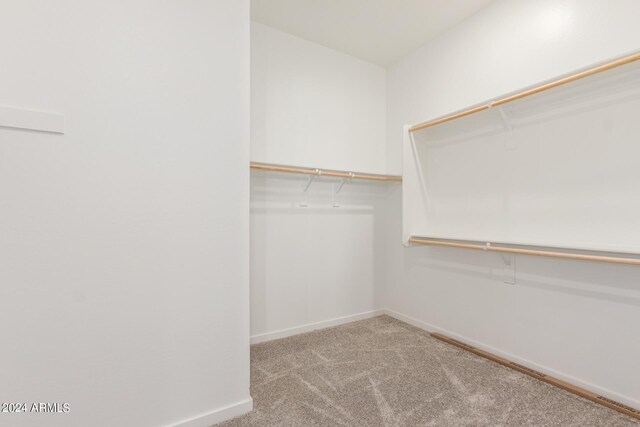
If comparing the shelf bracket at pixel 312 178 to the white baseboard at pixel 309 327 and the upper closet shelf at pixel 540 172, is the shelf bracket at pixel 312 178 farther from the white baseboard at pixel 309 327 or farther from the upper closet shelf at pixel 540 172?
the white baseboard at pixel 309 327

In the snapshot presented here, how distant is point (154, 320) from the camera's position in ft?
4.49

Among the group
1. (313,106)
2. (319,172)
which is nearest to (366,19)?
(313,106)

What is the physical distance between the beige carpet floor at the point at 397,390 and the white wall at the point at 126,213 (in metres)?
0.31

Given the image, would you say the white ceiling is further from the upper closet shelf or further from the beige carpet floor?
the beige carpet floor

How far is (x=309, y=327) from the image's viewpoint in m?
2.66

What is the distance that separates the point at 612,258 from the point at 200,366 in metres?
2.07

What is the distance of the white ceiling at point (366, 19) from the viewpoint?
87.2 inches

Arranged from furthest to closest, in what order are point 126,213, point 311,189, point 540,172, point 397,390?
point 311,189
point 540,172
point 397,390
point 126,213

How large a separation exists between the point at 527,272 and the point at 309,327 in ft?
5.68

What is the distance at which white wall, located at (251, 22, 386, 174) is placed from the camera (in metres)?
2.45

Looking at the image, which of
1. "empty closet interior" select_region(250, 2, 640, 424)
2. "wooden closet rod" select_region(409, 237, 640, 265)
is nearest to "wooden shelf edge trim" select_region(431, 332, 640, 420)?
"empty closet interior" select_region(250, 2, 640, 424)

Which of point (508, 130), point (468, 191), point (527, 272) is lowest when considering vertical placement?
point (527, 272)

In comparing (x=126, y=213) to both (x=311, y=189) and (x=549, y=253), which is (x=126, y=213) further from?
(x=549, y=253)

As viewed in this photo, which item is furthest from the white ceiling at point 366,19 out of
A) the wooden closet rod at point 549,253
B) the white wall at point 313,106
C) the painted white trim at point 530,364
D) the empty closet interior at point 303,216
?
the painted white trim at point 530,364
